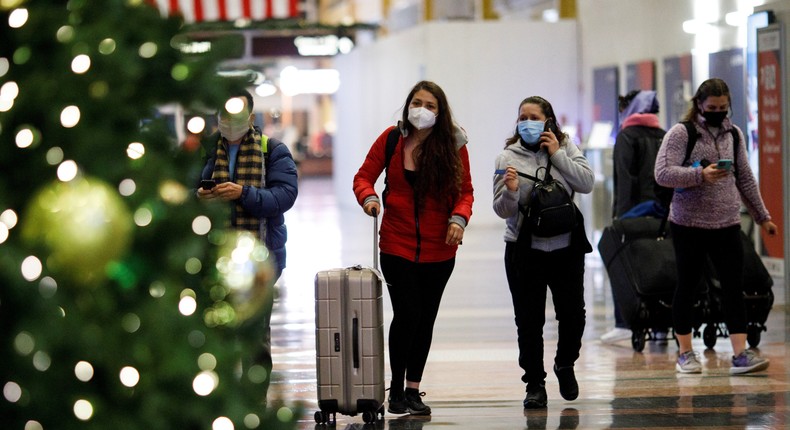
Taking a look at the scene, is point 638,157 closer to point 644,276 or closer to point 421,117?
point 644,276

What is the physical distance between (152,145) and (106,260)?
0.75 ft

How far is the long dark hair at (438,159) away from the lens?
233 inches

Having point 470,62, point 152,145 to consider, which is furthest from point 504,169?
point 470,62

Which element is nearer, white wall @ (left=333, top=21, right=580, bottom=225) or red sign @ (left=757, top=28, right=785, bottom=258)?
red sign @ (left=757, top=28, right=785, bottom=258)

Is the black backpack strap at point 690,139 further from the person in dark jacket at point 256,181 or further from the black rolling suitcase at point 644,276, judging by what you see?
the person in dark jacket at point 256,181

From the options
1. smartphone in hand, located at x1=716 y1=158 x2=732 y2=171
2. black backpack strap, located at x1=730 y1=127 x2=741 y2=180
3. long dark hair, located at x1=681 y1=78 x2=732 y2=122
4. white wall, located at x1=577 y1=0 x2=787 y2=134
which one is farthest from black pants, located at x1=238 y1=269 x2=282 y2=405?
white wall, located at x1=577 y1=0 x2=787 y2=134

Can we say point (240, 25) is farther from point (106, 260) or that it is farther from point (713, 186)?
point (106, 260)

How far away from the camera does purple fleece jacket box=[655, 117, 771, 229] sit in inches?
274

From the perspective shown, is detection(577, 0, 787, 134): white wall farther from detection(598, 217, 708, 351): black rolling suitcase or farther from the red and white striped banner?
the red and white striped banner

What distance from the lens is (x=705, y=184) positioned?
273 inches

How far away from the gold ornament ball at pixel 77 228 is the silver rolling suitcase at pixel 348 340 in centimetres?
368

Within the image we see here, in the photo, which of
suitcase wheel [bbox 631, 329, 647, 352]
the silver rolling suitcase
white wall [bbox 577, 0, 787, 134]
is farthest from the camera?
white wall [bbox 577, 0, 787, 134]

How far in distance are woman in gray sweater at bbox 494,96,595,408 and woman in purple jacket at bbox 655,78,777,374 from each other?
105cm

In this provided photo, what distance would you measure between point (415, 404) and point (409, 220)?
876mm
